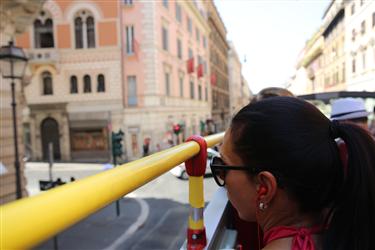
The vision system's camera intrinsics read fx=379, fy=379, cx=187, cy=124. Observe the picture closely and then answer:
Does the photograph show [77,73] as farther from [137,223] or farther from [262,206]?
[262,206]

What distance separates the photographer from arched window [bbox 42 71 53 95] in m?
24.8

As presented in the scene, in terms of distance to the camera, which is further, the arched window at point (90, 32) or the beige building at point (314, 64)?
the beige building at point (314, 64)

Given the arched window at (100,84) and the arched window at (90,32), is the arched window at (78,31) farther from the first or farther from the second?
the arched window at (100,84)

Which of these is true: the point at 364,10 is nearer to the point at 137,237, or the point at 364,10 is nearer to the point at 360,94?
the point at 360,94

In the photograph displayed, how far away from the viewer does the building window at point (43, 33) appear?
2412 centimetres

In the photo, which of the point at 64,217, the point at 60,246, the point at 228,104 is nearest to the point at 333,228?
the point at 64,217

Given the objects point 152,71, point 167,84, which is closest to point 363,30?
point 152,71

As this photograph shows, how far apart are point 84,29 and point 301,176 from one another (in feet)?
81.8

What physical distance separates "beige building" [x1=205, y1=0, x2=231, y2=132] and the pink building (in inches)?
782

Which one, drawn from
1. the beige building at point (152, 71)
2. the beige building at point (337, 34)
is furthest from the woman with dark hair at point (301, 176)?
the beige building at point (152, 71)

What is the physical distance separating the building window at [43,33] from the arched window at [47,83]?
1.79 m

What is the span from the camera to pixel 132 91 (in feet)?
80.7

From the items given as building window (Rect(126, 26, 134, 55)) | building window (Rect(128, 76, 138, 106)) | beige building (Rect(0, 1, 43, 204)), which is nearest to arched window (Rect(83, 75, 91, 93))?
building window (Rect(128, 76, 138, 106))

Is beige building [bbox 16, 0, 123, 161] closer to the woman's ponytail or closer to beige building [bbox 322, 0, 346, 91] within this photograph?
beige building [bbox 322, 0, 346, 91]
